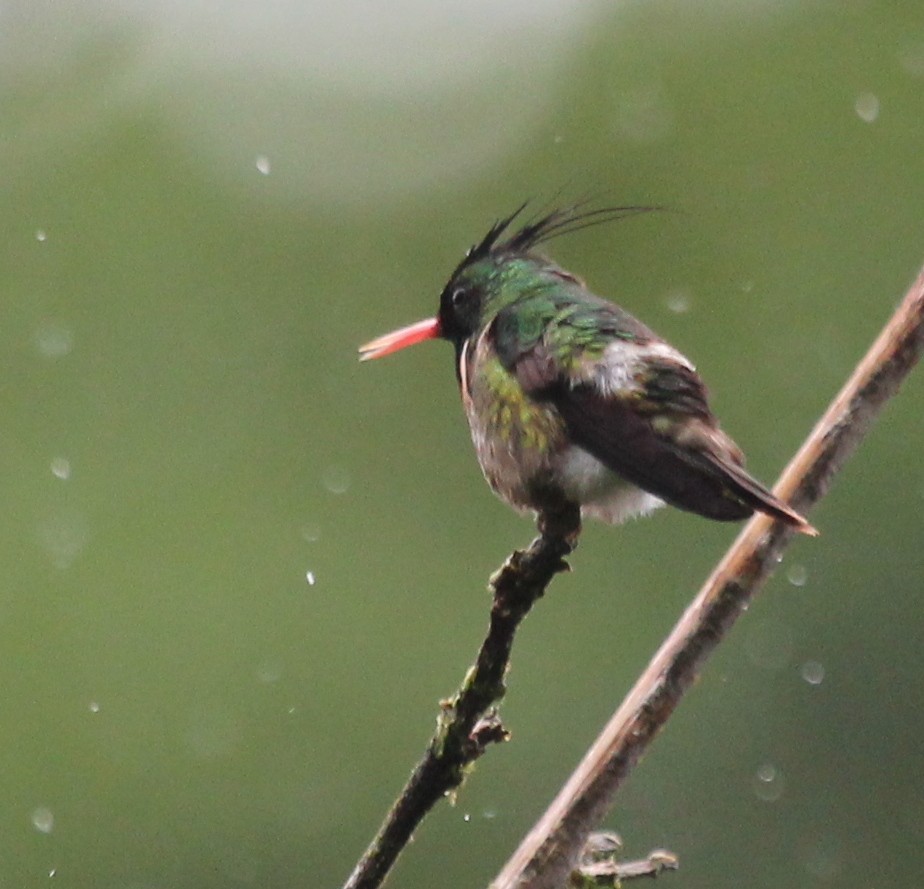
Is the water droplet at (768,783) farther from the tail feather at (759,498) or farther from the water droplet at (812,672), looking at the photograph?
the tail feather at (759,498)

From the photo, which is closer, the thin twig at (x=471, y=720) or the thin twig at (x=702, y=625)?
the thin twig at (x=471, y=720)

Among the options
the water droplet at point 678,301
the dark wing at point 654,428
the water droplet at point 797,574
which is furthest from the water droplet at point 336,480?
the dark wing at point 654,428

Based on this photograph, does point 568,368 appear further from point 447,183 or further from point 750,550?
point 447,183

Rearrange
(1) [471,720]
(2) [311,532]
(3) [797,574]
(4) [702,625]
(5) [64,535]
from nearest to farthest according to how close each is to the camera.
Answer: (1) [471,720], (4) [702,625], (3) [797,574], (5) [64,535], (2) [311,532]

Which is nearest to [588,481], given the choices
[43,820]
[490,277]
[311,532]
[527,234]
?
[490,277]

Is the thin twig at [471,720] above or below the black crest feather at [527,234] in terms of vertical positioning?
above

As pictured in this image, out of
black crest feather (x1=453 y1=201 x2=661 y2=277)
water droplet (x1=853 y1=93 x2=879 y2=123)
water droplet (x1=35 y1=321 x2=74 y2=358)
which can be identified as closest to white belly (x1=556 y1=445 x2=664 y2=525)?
black crest feather (x1=453 y1=201 x2=661 y2=277)

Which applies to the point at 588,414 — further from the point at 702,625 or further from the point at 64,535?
the point at 64,535
